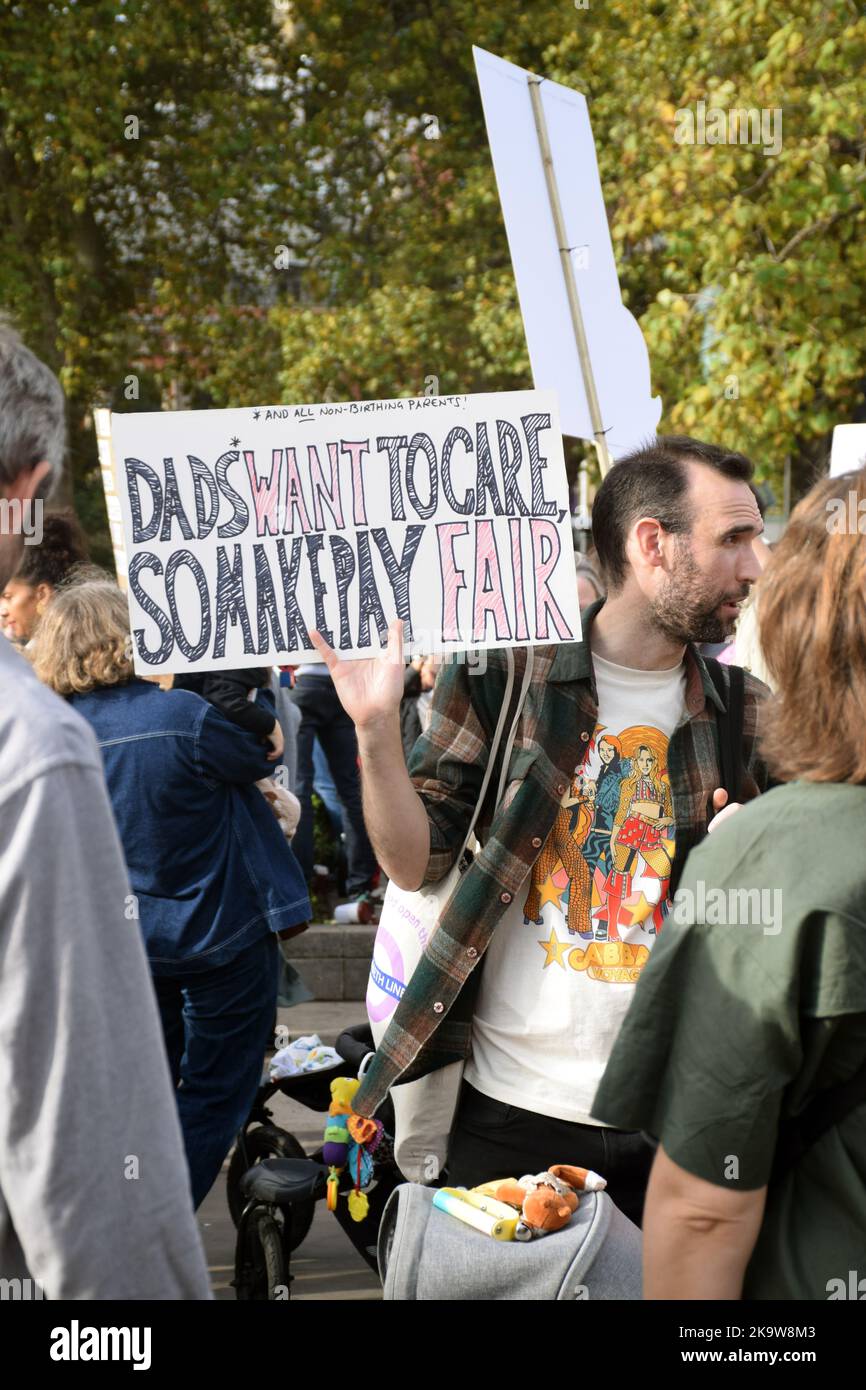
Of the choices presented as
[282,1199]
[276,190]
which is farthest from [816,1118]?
[276,190]

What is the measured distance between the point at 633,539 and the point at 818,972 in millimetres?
1466

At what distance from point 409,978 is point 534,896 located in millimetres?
275

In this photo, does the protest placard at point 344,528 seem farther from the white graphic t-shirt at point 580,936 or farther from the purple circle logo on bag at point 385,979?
the purple circle logo on bag at point 385,979

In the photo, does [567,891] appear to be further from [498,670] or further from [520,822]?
[498,670]

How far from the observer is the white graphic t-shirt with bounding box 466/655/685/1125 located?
8.43 ft

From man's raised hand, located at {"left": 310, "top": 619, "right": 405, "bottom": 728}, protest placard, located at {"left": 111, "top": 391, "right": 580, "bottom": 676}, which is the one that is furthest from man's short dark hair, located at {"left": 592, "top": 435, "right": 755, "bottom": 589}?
man's raised hand, located at {"left": 310, "top": 619, "right": 405, "bottom": 728}

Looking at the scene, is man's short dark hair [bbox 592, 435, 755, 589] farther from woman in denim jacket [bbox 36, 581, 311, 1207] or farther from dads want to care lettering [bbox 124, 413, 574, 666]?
woman in denim jacket [bbox 36, 581, 311, 1207]

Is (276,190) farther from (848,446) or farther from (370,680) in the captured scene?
(370,680)

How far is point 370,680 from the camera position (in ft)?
8.64

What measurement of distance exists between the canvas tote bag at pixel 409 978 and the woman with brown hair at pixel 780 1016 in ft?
3.40

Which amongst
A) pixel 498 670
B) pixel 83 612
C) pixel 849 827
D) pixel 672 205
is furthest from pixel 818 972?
pixel 672 205

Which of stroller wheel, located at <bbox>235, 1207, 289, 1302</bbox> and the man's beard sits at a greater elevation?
the man's beard

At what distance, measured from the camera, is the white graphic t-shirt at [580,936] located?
257 cm

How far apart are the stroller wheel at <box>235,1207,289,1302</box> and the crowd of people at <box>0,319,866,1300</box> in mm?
184
